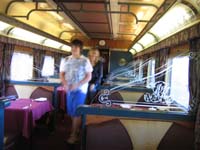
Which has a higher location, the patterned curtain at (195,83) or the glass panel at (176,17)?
the glass panel at (176,17)

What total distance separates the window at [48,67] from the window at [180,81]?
4.25m

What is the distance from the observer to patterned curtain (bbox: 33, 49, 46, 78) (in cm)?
629

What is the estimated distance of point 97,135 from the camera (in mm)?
2486

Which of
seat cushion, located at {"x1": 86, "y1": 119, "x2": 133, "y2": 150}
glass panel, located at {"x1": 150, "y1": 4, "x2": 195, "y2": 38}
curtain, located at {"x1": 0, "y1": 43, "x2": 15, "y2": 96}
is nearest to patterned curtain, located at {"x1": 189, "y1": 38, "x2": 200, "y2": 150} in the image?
glass panel, located at {"x1": 150, "y1": 4, "x2": 195, "y2": 38}

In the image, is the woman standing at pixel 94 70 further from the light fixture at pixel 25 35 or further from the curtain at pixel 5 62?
the curtain at pixel 5 62

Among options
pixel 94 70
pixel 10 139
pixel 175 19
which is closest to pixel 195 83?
pixel 175 19

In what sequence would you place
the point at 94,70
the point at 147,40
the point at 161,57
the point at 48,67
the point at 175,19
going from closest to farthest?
the point at 175,19, the point at 94,70, the point at 161,57, the point at 147,40, the point at 48,67

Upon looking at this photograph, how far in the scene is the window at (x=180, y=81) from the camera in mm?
2791

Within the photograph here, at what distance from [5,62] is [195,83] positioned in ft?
12.5

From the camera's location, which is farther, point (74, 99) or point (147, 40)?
point (147, 40)

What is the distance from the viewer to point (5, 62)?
15.9ft

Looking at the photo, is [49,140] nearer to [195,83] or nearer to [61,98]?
[61,98]

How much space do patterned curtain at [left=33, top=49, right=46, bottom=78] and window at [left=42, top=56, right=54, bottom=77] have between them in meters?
0.18

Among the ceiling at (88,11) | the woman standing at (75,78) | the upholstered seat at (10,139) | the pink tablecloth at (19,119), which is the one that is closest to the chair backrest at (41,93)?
the ceiling at (88,11)
